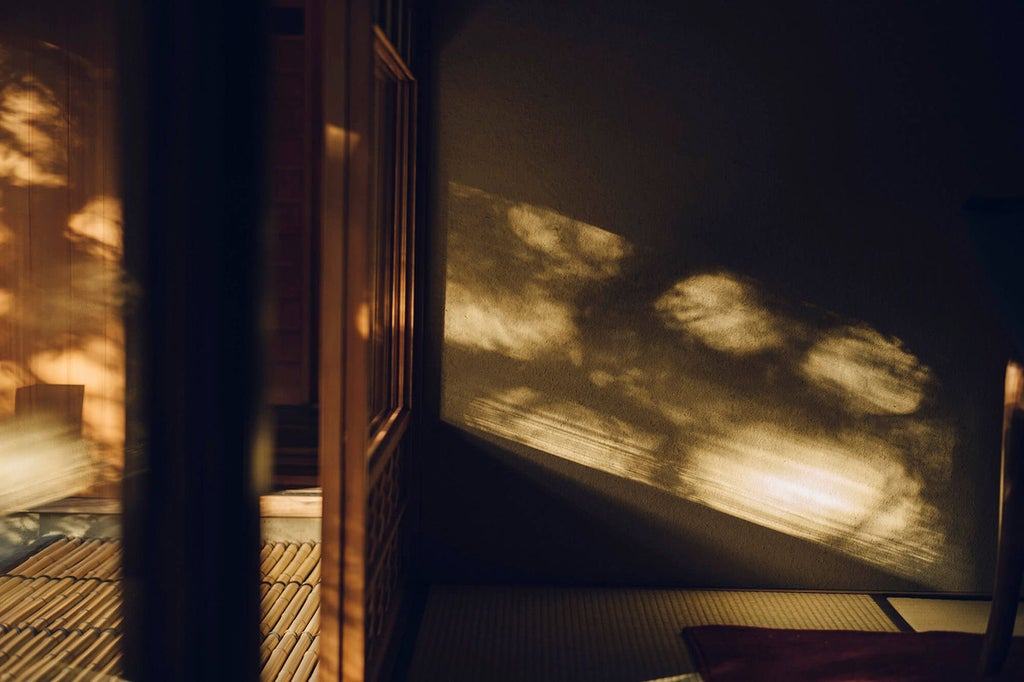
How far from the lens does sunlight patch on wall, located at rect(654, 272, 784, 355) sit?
282cm

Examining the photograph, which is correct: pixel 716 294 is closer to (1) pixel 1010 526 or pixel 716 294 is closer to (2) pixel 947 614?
(1) pixel 1010 526

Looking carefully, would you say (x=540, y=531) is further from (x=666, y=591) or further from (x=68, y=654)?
(x=68, y=654)

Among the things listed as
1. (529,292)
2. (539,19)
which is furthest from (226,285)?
(539,19)

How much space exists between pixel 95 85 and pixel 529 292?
1.93 metres

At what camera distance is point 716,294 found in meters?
2.83

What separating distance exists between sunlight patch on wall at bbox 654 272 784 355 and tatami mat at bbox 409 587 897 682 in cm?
89

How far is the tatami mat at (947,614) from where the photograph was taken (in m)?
2.65

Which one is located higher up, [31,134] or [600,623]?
[31,134]

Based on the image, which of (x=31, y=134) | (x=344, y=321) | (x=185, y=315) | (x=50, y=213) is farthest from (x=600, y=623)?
(x=31, y=134)

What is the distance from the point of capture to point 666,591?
2.88 metres

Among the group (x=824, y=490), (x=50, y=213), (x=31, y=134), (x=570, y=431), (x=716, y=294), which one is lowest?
(x=824, y=490)

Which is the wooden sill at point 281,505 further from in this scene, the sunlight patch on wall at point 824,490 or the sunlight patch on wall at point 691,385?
the sunlight patch on wall at point 824,490

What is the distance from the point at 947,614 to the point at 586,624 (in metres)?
1.26

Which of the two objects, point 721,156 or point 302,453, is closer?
point 721,156
